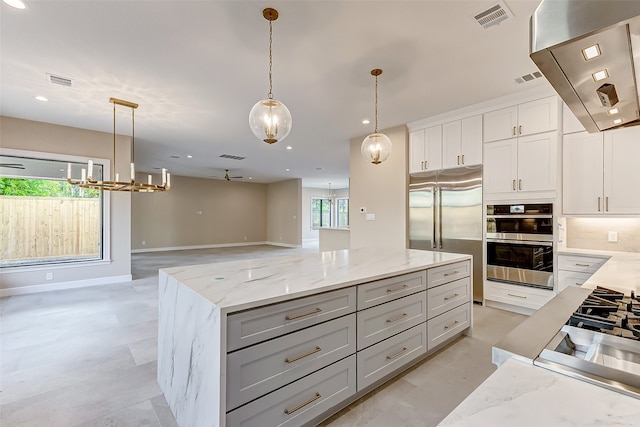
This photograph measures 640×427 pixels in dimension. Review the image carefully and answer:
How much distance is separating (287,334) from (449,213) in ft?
11.8

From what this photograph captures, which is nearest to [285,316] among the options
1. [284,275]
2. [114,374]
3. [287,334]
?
[287,334]

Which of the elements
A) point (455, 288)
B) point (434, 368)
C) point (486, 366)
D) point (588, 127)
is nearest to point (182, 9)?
point (588, 127)

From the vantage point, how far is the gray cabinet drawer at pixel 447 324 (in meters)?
2.48

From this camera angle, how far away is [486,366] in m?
2.43

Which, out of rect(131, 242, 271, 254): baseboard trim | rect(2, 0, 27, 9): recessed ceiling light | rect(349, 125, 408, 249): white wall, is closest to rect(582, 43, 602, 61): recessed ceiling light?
rect(2, 0, 27, 9): recessed ceiling light

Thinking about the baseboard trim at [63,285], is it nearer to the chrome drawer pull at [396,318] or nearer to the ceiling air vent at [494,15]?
the chrome drawer pull at [396,318]

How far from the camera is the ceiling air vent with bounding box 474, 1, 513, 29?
2.18m

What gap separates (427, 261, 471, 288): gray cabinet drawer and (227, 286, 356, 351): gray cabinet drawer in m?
0.95

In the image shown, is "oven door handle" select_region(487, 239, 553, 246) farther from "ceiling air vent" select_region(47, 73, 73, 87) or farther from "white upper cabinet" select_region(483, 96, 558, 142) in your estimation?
"ceiling air vent" select_region(47, 73, 73, 87)

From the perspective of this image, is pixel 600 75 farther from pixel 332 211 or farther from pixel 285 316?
pixel 332 211

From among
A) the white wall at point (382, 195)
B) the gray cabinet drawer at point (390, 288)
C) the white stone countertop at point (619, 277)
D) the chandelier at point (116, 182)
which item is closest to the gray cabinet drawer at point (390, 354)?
the gray cabinet drawer at point (390, 288)

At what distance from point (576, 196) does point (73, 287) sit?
24.9ft

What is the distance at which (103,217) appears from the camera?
5.33m

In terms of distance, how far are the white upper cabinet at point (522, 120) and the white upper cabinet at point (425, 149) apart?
682mm
